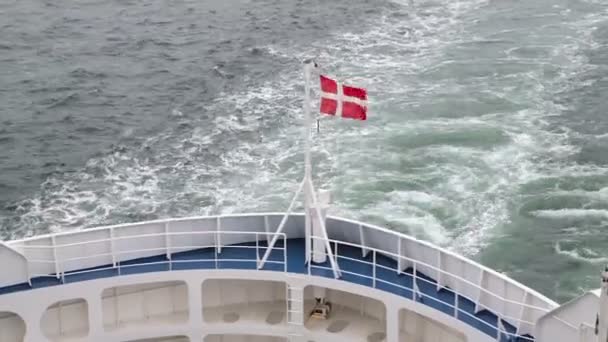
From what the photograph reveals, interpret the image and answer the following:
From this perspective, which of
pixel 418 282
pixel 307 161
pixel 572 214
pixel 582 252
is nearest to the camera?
pixel 307 161

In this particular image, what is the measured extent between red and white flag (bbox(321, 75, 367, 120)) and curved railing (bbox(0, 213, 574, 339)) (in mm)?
2587

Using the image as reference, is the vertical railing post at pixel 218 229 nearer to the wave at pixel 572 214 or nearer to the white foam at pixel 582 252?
the white foam at pixel 582 252

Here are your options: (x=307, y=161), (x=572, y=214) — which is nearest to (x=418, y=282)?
(x=307, y=161)

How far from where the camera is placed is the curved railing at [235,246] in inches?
659

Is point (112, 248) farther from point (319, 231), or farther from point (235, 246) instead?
point (319, 231)

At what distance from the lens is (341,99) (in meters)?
16.3

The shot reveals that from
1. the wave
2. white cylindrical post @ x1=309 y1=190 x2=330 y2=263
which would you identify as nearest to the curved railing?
white cylindrical post @ x1=309 y1=190 x2=330 y2=263

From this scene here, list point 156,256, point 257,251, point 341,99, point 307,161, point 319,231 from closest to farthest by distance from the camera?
point 341,99 → point 307,161 → point 319,231 → point 257,251 → point 156,256

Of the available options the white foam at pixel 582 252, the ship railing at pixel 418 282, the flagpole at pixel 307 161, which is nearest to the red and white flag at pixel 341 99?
the flagpole at pixel 307 161

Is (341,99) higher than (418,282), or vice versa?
(341,99)

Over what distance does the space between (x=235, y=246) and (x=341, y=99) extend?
4.12 metres

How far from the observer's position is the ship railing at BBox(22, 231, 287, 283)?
17625 mm

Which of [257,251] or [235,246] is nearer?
[257,251]

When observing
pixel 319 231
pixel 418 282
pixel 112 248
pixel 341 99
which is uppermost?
pixel 341 99
